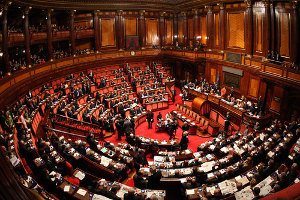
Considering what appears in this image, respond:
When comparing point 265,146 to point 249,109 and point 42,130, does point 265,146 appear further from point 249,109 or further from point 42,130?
point 42,130

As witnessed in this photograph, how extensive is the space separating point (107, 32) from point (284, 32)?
1533 cm

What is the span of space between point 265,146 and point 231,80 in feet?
30.9

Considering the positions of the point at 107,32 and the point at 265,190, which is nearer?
the point at 265,190

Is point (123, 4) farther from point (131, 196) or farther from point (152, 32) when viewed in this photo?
point (131, 196)

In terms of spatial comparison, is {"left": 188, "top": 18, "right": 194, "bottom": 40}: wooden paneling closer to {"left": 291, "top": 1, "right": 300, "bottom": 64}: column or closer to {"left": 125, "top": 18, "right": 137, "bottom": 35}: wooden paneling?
{"left": 125, "top": 18, "right": 137, "bottom": 35}: wooden paneling

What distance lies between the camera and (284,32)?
1398cm

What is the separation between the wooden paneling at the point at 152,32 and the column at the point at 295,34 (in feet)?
47.2

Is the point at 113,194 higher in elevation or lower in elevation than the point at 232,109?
lower

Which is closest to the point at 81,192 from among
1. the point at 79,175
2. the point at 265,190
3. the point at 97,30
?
the point at 79,175

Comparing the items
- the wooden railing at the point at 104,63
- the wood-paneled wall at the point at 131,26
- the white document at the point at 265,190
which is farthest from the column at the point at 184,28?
the white document at the point at 265,190

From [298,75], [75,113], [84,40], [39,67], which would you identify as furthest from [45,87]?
[298,75]

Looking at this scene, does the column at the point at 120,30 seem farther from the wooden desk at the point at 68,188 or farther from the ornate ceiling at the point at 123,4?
the wooden desk at the point at 68,188

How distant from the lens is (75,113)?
13273 mm

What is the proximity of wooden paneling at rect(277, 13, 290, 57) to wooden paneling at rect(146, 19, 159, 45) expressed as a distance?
13349mm
